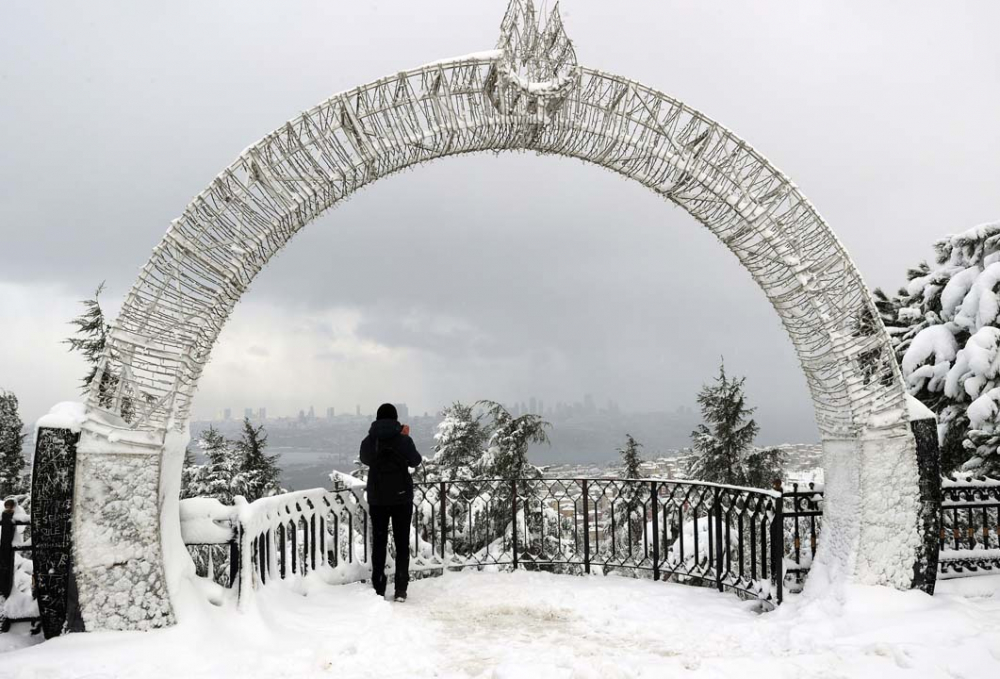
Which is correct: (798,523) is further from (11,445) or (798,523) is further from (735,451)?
(11,445)

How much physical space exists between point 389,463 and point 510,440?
7.92 meters

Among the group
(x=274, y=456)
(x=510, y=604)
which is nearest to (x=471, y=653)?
(x=510, y=604)

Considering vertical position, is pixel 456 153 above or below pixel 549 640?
above

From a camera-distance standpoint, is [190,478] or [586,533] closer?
[586,533]

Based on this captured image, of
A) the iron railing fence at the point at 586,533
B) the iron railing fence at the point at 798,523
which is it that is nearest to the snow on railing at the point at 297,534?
the iron railing fence at the point at 586,533

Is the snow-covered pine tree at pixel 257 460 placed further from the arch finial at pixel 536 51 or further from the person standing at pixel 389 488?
the arch finial at pixel 536 51

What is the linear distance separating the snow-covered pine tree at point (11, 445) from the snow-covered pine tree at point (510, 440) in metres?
11.6

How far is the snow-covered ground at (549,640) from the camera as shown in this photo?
12.6ft

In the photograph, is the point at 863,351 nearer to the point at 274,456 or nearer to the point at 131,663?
the point at 131,663

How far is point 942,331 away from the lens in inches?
337

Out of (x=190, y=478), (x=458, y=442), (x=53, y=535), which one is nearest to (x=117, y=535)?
(x=53, y=535)

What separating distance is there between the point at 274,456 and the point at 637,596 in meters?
17.7

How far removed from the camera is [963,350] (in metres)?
8.03

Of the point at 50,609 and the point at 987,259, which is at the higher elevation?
the point at 987,259
